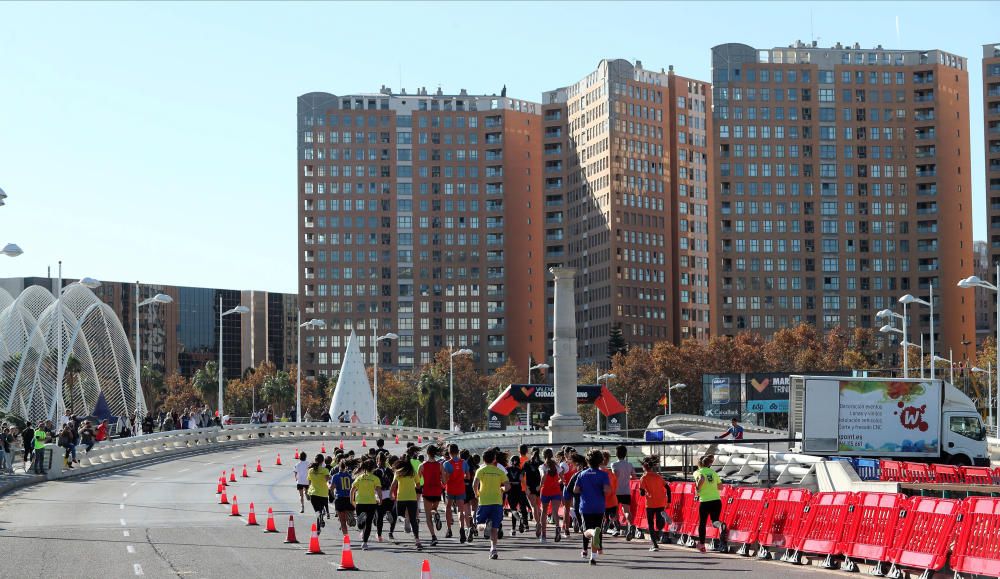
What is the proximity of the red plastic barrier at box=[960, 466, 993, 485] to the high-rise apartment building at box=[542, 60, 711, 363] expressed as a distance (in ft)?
420

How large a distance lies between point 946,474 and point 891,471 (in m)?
1.47

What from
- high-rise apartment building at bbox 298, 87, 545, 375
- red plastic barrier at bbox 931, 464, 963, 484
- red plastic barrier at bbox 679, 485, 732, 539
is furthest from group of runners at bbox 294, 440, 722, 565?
high-rise apartment building at bbox 298, 87, 545, 375

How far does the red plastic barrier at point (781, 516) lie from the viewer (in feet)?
69.4

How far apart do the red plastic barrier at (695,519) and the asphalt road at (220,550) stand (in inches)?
18.8

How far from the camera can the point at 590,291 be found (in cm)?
17325

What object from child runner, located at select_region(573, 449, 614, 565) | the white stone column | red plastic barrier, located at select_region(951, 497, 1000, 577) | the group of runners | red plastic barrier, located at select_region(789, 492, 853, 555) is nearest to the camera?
red plastic barrier, located at select_region(951, 497, 1000, 577)

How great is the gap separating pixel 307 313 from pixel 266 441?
12148cm

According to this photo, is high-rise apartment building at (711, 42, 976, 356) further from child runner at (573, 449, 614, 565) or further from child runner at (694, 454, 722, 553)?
child runner at (573, 449, 614, 565)

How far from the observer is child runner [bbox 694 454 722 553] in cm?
2222

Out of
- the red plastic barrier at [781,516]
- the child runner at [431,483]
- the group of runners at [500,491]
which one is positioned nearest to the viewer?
the red plastic barrier at [781,516]

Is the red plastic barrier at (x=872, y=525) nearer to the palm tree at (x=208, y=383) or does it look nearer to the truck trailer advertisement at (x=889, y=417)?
the truck trailer advertisement at (x=889, y=417)

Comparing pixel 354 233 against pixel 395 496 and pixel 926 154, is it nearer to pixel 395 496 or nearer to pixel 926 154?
pixel 926 154

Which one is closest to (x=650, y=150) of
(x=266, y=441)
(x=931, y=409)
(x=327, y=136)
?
(x=327, y=136)

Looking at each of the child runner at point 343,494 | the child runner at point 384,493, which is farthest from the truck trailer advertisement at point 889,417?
the child runner at point 343,494
